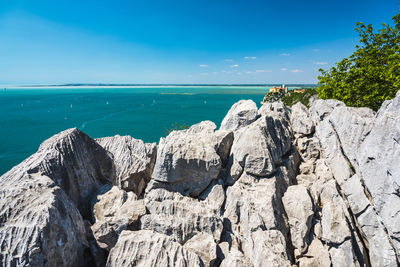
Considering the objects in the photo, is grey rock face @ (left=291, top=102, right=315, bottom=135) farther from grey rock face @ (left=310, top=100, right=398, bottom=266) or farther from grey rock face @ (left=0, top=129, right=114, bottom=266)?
grey rock face @ (left=0, top=129, right=114, bottom=266)

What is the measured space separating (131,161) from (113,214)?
389 cm

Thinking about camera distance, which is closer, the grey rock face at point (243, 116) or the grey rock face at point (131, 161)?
the grey rock face at point (131, 161)

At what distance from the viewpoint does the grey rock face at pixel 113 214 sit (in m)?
7.66

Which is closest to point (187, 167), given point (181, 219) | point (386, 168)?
point (181, 219)

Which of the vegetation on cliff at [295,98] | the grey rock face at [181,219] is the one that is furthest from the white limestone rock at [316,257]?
the vegetation on cliff at [295,98]

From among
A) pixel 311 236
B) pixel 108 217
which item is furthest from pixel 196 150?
pixel 311 236

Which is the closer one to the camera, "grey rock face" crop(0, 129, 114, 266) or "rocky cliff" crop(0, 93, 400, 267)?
"grey rock face" crop(0, 129, 114, 266)

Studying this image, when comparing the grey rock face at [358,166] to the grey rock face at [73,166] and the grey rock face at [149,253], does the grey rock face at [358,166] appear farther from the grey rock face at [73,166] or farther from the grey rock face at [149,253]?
the grey rock face at [73,166]

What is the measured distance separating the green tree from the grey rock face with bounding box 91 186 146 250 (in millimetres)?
20445

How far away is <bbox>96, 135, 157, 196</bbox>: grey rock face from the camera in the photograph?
1143 cm

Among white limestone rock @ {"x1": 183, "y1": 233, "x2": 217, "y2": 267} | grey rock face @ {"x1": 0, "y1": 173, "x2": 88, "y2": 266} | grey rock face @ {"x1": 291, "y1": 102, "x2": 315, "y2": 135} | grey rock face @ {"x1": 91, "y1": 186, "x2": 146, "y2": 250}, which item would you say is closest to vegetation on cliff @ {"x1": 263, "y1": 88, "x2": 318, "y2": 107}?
grey rock face @ {"x1": 291, "y1": 102, "x2": 315, "y2": 135}

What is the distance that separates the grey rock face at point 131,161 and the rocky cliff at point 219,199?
0.21 ft

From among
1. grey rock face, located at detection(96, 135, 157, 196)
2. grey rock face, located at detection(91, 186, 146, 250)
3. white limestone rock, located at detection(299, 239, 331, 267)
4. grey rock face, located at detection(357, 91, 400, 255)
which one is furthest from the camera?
grey rock face, located at detection(96, 135, 157, 196)

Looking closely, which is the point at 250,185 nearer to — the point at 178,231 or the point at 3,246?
the point at 178,231
